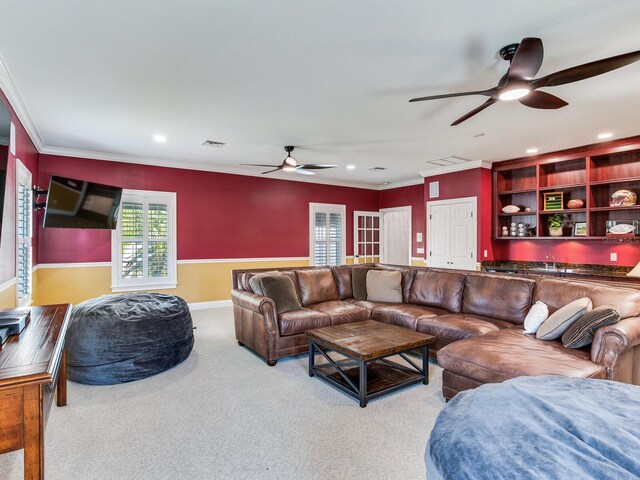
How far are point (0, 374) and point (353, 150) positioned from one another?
4811mm

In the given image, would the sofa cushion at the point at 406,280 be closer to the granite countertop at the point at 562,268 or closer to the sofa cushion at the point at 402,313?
the sofa cushion at the point at 402,313

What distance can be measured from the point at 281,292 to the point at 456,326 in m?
1.86

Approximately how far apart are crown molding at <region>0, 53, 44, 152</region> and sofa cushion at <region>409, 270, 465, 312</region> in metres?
4.52

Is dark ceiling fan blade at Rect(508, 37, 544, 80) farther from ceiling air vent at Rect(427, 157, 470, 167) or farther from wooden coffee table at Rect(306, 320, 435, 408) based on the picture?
ceiling air vent at Rect(427, 157, 470, 167)

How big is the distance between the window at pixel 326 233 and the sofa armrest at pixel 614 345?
5.70 meters

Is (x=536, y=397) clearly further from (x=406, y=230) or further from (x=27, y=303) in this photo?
(x=406, y=230)


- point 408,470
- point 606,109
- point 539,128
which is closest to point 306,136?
point 539,128

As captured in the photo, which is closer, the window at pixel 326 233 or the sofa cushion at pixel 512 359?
the sofa cushion at pixel 512 359

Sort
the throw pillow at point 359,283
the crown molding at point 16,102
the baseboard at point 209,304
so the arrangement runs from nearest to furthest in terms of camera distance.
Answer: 1. the crown molding at point 16,102
2. the throw pillow at point 359,283
3. the baseboard at point 209,304

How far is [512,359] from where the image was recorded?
240 cm

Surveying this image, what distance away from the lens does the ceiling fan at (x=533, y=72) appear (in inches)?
80.5

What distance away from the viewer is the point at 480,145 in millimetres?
5129

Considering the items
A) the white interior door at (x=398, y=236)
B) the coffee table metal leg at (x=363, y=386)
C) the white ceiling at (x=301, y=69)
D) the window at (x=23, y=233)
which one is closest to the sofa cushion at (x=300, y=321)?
the coffee table metal leg at (x=363, y=386)

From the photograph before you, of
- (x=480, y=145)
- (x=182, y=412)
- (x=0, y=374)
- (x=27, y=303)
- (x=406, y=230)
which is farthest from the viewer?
(x=406, y=230)
